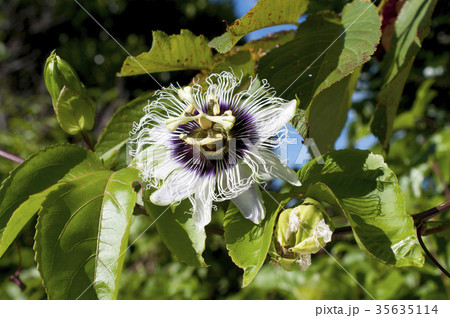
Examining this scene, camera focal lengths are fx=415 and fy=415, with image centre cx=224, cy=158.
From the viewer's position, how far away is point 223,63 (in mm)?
694

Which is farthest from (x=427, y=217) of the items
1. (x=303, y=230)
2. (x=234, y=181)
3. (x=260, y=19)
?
(x=260, y=19)

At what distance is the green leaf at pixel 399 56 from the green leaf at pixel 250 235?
34 cm

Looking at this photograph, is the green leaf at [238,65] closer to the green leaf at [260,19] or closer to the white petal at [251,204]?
the green leaf at [260,19]

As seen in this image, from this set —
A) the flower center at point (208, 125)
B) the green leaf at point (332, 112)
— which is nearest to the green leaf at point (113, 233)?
the flower center at point (208, 125)

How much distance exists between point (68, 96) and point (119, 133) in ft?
0.37

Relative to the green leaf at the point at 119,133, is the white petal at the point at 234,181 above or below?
below

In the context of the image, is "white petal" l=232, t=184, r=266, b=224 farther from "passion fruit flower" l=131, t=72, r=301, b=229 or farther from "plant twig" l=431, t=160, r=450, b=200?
"plant twig" l=431, t=160, r=450, b=200

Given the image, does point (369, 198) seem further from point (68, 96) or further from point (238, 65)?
point (68, 96)

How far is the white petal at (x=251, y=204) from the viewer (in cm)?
59

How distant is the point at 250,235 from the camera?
1.91ft

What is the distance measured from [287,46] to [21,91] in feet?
15.7

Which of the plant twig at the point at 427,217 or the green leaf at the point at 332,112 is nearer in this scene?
the plant twig at the point at 427,217

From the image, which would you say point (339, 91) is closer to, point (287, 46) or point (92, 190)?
point (287, 46)

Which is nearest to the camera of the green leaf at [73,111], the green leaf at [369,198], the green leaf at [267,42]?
the green leaf at [369,198]
